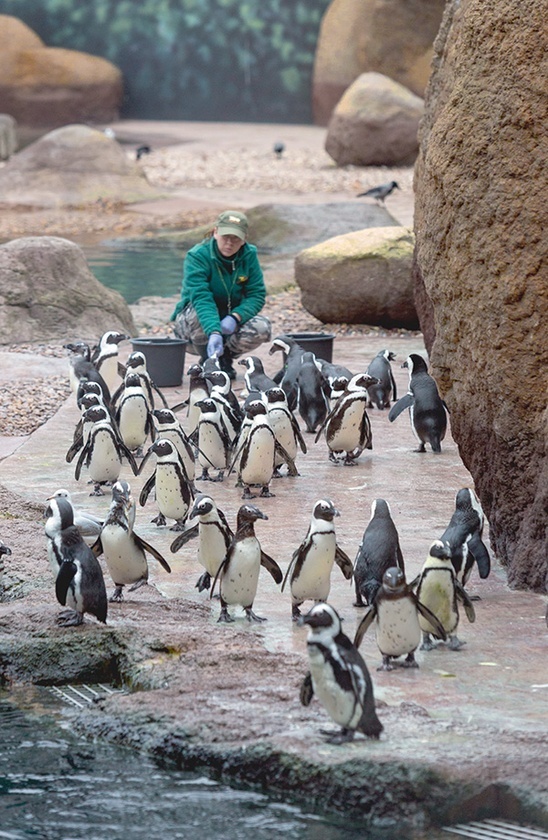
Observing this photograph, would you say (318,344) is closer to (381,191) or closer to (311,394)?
(311,394)

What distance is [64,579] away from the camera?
4637 mm

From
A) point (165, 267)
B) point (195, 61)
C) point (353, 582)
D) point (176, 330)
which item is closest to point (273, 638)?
point (353, 582)

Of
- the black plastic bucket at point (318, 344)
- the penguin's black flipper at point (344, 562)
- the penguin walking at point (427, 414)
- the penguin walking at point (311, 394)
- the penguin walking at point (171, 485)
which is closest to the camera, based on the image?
the penguin's black flipper at point (344, 562)

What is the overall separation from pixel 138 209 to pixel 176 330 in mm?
11043

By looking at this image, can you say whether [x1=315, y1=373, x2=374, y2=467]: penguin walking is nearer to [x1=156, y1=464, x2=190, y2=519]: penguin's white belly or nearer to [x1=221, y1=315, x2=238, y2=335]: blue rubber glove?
[x1=156, y1=464, x2=190, y2=519]: penguin's white belly

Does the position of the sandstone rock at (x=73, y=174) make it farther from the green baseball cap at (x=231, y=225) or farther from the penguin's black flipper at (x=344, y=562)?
the penguin's black flipper at (x=344, y=562)

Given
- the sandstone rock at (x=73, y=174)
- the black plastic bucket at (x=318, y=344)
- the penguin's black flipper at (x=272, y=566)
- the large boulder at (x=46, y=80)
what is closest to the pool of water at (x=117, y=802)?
the penguin's black flipper at (x=272, y=566)

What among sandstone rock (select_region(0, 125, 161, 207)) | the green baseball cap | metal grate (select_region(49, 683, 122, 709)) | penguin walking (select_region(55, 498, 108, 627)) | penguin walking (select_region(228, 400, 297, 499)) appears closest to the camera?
metal grate (select_region(49, 683, 122, 709))

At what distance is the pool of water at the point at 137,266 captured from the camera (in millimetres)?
14672

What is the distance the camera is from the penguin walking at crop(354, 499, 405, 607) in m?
4.79

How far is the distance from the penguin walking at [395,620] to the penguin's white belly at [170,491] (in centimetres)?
180

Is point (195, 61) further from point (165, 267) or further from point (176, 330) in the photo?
Answer: point (176, 330)

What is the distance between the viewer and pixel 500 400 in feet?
17.3

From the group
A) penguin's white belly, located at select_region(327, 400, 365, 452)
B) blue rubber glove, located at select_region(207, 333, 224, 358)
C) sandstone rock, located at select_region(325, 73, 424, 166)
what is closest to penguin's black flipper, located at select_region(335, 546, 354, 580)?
penguin's white belly, located at select_region(327, 400, 365, 452)
